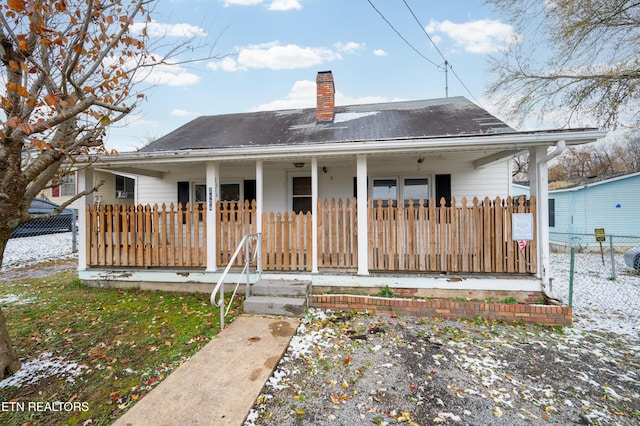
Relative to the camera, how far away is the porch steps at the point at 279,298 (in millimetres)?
4512

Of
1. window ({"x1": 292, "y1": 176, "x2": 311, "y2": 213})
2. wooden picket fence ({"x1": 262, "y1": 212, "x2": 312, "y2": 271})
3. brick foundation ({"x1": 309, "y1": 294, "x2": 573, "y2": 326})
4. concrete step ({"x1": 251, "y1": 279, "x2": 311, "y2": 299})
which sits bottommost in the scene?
brick foundation ({"x1": 309, "y1": 294, "x2": 573, "y2": 326})

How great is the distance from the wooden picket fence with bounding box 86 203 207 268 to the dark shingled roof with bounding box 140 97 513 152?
153cm

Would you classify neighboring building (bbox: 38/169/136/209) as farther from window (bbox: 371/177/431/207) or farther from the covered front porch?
window (bbox: 371/177/431/207)

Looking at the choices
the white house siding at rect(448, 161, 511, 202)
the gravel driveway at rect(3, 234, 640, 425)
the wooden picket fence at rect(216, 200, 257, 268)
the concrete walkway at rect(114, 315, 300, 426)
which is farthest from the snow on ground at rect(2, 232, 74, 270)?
the white house siding at rect(448, 161, 511, 202)

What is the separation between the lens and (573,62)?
A: 32.4 feet

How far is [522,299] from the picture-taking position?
4.90m

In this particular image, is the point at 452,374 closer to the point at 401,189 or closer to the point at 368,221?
the point at 368,221

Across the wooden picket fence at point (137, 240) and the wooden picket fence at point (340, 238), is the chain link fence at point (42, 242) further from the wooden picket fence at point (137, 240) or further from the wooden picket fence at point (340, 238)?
the wooden picket fence at point (340, 238)

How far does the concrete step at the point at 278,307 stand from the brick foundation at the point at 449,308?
439mm

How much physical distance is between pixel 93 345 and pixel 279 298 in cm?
247

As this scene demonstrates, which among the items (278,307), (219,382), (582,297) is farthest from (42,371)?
(582,297)

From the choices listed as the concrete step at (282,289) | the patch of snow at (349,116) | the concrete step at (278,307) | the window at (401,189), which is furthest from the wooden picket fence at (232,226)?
the patch of snow at (349,116)

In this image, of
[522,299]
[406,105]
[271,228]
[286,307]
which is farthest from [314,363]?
[406,105]

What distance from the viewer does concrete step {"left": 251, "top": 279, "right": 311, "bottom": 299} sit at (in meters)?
4.82
